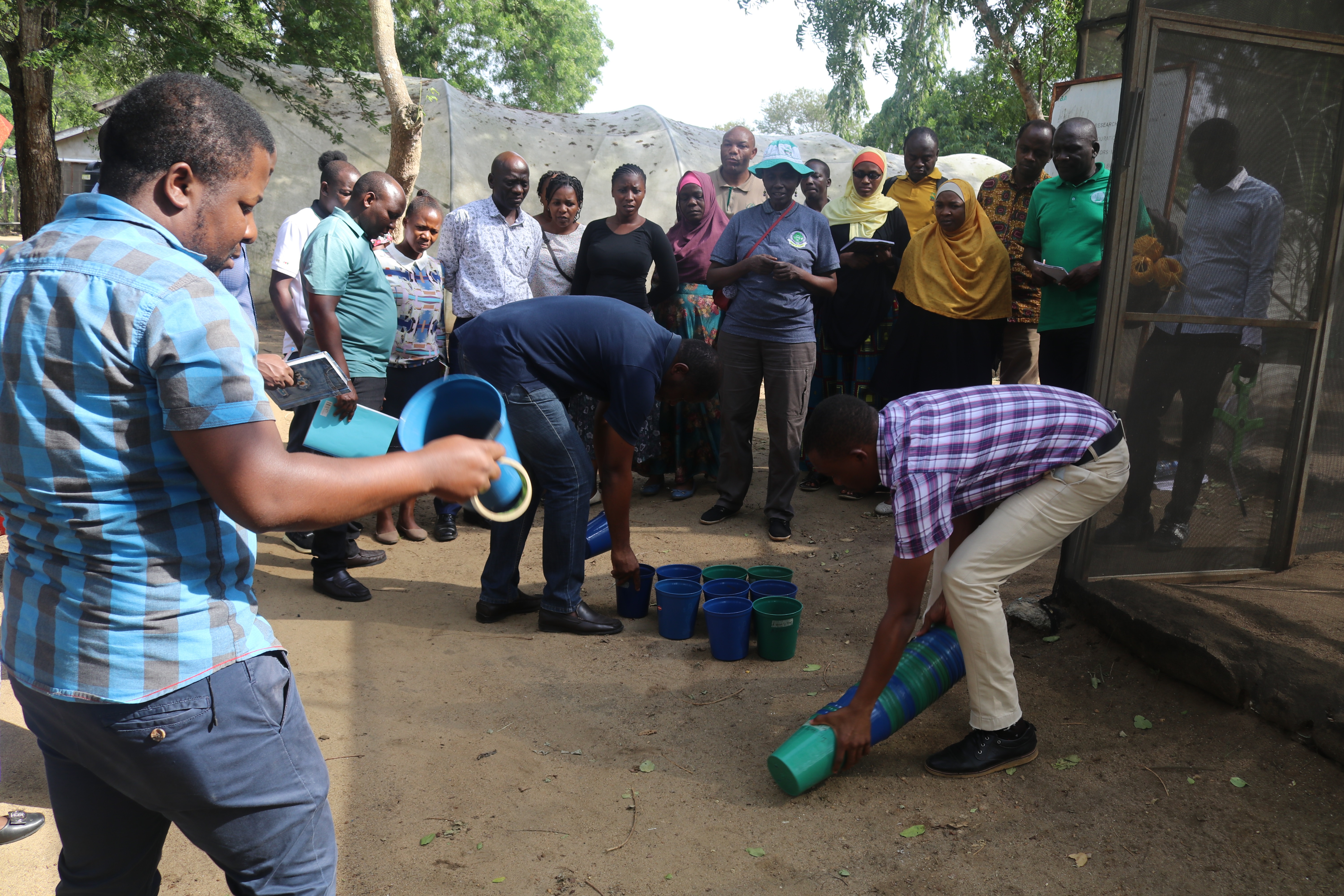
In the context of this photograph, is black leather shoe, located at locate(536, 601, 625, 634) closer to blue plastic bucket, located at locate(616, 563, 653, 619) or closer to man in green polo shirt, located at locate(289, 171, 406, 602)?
blue plastic bucket, located at locate(616, 563, 653, 619)

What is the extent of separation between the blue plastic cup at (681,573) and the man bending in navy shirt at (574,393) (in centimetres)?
18

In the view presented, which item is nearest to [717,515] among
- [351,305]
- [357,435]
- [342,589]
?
[342,589]

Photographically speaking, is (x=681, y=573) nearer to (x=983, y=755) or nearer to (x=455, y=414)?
(x=983, y=755)

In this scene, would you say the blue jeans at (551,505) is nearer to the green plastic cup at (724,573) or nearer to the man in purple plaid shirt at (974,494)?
the green plastic cup at (724,573)

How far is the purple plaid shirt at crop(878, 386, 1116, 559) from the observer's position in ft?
8.41

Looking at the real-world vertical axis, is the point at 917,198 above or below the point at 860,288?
above

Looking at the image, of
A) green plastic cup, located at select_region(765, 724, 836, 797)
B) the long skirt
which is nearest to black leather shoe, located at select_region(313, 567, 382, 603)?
the long skirt

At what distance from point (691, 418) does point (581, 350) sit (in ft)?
7.89

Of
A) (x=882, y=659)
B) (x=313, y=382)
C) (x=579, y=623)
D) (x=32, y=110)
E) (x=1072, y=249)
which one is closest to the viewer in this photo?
(x=313, y=382)

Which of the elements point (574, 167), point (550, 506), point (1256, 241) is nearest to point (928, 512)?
point (550, 506)

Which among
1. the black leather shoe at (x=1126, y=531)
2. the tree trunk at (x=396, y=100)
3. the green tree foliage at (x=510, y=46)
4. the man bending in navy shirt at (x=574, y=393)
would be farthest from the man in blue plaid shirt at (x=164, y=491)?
the green tree foliage at (x=510, y=46)

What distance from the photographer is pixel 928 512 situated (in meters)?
2.55

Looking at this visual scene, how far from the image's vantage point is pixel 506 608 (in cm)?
421

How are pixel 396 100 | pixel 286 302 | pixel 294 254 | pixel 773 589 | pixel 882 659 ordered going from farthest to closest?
pixel 396 100, pixel 294 254, pixel 286 302, pixel 773 589, pixel 882 659
